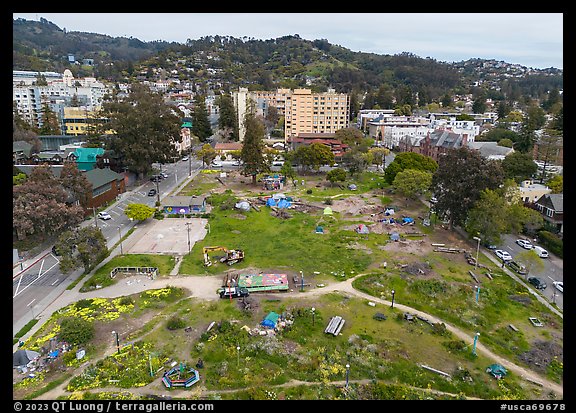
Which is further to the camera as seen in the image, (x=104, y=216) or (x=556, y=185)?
(x=556, y=185)

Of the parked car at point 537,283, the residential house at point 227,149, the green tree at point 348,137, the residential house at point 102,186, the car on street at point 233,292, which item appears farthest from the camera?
the residential house at point 227,149

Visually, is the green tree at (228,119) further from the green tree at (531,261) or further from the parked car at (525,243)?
the green tree at (531,261)

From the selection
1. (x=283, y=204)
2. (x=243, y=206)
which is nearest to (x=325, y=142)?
(x=283, y=204)

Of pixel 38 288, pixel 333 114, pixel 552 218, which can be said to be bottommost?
pixel 38 288

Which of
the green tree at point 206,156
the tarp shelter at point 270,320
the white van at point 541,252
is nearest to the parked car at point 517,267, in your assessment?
the white van at point 541,252

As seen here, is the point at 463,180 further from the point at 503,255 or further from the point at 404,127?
the point at 404,127

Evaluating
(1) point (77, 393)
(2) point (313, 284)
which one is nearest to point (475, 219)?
(2) point (313, 284)
